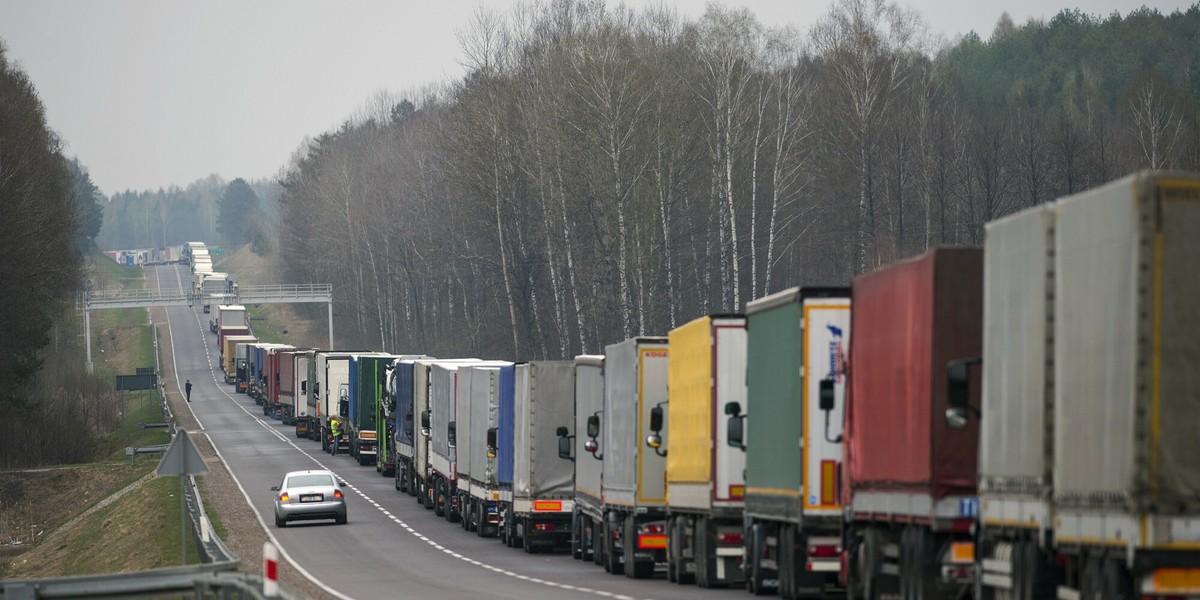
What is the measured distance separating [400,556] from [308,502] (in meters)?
8.60

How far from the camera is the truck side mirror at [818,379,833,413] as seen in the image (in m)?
19.5

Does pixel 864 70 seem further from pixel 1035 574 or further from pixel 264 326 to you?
pixel 264 326

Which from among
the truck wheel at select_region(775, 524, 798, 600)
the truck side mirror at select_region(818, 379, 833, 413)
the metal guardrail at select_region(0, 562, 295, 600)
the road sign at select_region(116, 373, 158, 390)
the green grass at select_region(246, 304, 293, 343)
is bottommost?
the metal guardrail at select_region(0, 562, 295, 600)

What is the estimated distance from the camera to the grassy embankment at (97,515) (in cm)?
3972

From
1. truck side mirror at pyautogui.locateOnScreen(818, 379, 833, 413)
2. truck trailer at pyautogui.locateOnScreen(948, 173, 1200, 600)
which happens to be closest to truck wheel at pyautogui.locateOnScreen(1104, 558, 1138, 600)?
truck trailer at pyautogui.locateOnScreen(948, 173, 1200, 600)

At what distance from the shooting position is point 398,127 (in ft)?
443

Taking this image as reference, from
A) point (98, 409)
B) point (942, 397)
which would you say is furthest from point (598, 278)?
point (942, 397)

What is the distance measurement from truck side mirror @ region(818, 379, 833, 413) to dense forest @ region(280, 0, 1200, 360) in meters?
46.7

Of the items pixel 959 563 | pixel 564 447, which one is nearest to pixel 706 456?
pixel 564 447

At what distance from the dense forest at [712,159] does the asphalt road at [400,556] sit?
1332 centimetres

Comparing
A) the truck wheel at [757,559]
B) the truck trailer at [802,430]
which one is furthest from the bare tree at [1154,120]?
the truck trailer at [802,430]

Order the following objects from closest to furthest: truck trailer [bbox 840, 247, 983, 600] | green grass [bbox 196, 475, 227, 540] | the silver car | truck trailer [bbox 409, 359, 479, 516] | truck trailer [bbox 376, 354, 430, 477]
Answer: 1. truck trailer [bbox 840, 247, 983, 600]
2. green grass [bbox 196, 475, 227, 540]
3. the silver car
4. truck trailer [bbox 409, 359, 479, 516]
5. truck trailer [bbox 376, 354, 430, 477]

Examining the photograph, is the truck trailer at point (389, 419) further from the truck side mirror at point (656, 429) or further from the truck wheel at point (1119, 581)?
the truck wheel at point (1119, 581)

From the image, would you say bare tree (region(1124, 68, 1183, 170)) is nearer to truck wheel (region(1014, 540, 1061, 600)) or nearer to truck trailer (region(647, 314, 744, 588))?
truck trailer (region(647, 314, 744, 588))
